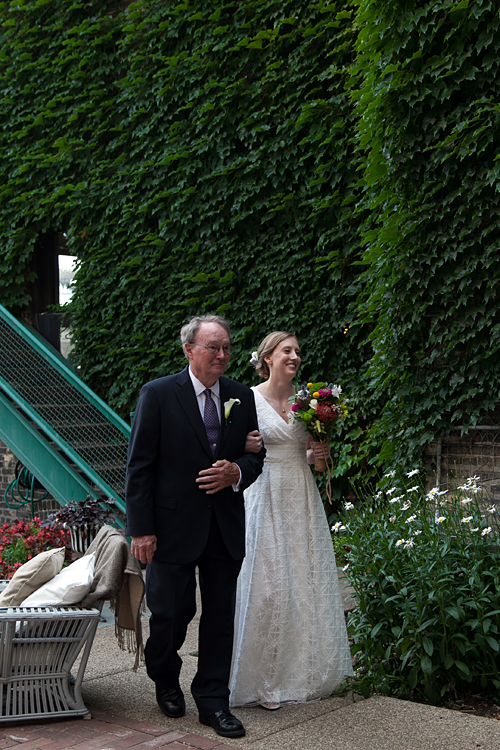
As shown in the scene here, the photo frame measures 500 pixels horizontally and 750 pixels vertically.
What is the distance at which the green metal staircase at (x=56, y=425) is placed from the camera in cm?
752

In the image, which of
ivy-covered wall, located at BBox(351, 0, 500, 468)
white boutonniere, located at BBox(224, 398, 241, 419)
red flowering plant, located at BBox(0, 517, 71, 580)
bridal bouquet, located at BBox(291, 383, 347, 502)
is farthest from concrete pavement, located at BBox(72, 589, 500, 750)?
ivy-covered wall, located at BBox(351, 0, 500, 468)

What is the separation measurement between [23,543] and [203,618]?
259 cm

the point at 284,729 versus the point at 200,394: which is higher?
the point at 200,394

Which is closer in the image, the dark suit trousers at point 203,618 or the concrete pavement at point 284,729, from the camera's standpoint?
the concrete pavement at point 284,729

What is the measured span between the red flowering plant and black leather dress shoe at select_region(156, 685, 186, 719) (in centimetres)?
188

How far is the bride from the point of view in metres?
3.65

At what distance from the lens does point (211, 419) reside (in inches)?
142

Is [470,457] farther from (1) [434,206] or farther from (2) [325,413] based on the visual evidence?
(2) [325,413]

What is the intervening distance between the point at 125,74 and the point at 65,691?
25.3ft

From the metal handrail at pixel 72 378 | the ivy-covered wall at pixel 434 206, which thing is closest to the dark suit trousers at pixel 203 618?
the ivy-covered wall at pixel 434 206

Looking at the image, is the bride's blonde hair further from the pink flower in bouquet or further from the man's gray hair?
the man's gray hair

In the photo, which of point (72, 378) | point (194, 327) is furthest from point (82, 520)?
point (72, 378)

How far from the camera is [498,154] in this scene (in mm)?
5004

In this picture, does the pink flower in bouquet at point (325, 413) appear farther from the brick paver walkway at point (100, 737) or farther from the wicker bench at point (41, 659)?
the brick paver walkway at point (100, 737)
